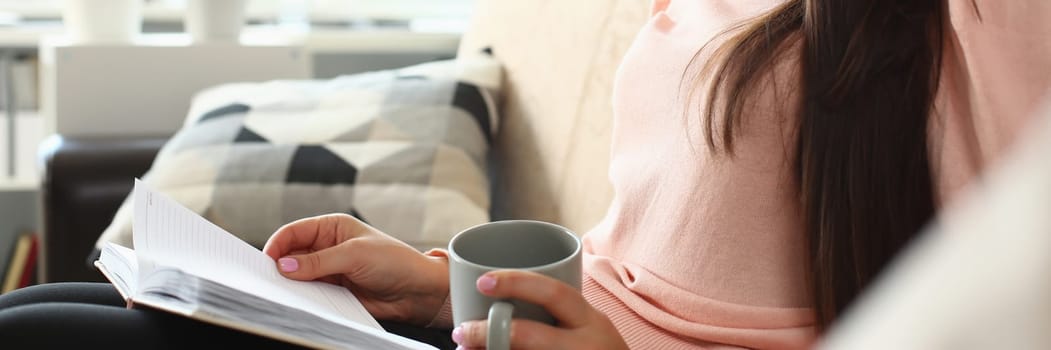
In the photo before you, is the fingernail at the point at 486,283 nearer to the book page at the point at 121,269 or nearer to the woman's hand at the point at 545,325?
the woman's hand at the point at 545,325

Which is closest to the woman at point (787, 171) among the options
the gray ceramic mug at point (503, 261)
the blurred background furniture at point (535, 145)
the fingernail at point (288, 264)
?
the fingernail at point (288, 264)

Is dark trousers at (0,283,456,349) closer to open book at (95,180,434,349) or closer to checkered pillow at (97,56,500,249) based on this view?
open book at (95,180,434,349)

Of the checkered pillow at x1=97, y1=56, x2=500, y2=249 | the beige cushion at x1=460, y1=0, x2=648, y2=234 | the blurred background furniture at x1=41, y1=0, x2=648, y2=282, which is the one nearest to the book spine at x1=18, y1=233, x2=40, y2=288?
the blurred background furniture at x1=41, y1=0, x2=648, y2=282

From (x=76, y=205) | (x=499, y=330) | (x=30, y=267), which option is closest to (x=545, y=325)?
(x=499, y=330)

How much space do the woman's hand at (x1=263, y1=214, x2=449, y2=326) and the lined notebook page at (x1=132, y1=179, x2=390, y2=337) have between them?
18mm

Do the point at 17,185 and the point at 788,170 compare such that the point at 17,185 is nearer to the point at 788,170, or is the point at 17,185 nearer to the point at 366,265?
the point at 366,265

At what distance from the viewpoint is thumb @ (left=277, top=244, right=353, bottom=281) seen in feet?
2.39

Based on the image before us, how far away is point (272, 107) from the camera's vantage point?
4.71 feet

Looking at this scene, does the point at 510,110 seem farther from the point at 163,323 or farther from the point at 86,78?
the point at 163,323

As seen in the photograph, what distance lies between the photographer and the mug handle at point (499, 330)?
553 millimetres

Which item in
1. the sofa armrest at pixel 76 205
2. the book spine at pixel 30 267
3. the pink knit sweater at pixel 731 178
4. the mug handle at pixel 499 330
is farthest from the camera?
the book spine at pixel 30 267

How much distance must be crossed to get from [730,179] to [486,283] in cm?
28

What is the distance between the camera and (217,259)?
647 millimetres

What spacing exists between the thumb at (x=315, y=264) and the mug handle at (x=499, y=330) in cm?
22
